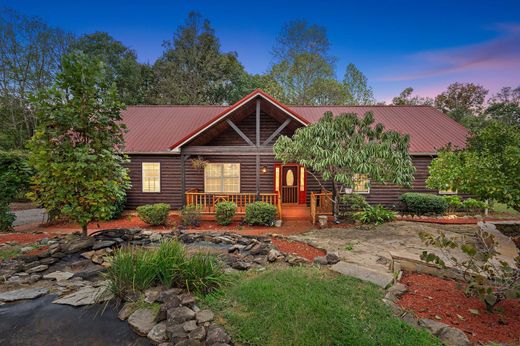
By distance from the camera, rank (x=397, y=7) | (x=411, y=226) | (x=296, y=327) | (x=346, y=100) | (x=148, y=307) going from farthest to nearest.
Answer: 1. (x=346, y=100)
2. (x=397, y=7)
3. (x=411, y=226)
4. (x=148, y=307)
5. (x=296, y=327)

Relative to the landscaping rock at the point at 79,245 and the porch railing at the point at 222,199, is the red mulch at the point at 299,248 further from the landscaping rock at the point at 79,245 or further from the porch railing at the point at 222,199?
the landscaping rock at the point at 79,245

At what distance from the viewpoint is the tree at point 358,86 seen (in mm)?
30336

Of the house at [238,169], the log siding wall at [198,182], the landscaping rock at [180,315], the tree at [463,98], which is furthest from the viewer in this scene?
the tree at [463,98]

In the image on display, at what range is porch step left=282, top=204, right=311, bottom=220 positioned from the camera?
11.8 metres

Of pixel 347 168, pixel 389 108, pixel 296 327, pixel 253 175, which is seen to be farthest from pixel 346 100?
pixel 296 327

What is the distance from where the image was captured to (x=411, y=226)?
931cm

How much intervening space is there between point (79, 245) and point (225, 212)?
4.98m

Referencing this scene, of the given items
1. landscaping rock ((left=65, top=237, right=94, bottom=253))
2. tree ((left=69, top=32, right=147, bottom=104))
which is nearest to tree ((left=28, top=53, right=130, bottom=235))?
landscaping rock ((left=65, top=237, right=94, bottom=253))

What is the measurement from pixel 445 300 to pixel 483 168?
343cm

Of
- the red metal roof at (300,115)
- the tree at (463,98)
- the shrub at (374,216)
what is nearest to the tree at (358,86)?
the red metal roof at (300,115)

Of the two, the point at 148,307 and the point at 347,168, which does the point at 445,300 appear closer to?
the point at 148,307

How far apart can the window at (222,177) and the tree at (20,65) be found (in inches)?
781

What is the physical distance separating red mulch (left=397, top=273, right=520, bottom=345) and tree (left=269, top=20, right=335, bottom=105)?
2594cm

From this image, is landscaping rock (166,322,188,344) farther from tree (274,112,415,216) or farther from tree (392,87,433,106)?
tree (392,87,433,106)
